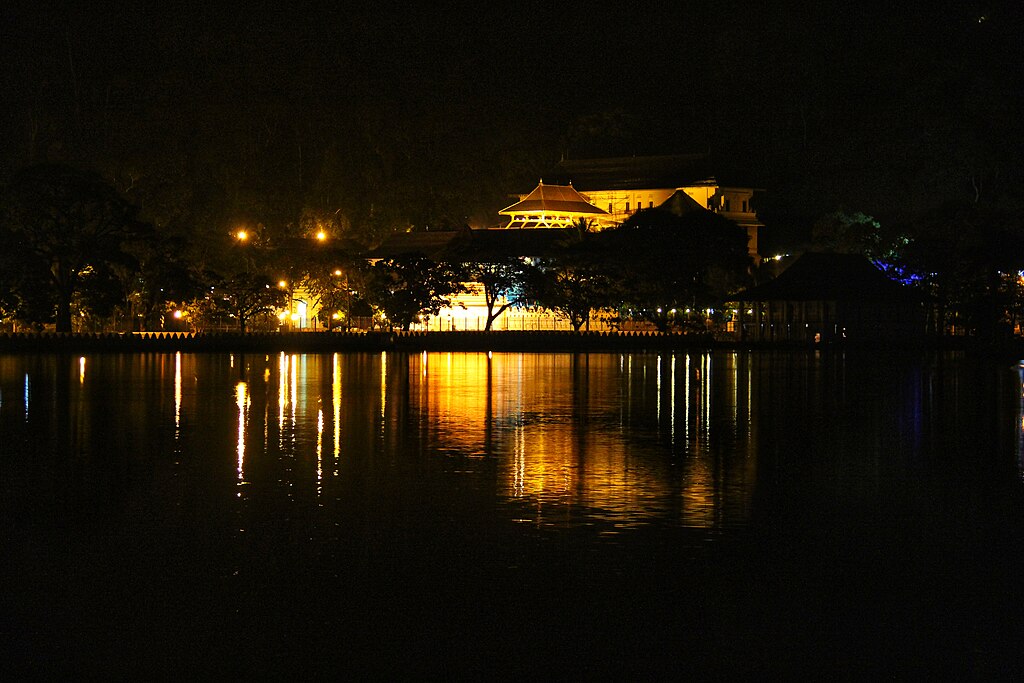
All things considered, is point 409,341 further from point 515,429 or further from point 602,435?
point 602,435

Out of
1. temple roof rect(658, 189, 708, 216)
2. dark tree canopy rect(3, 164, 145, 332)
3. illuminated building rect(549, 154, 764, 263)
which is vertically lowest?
dark tree canopy rect(3, 164, 145, 332)

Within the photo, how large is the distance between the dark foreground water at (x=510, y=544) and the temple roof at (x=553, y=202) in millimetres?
53002

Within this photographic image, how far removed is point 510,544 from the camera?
9875 mm

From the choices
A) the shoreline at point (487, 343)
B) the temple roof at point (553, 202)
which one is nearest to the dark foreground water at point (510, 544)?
the shoreline at point (487, 343)

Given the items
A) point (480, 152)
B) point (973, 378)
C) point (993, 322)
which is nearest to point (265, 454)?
point (973, 378)

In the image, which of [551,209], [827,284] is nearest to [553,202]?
[551,209]

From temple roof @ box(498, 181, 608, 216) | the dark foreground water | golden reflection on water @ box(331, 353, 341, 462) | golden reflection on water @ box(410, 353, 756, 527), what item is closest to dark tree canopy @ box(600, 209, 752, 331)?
temple roof @ box(498, 181, 608, 216)

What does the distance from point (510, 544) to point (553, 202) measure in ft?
211

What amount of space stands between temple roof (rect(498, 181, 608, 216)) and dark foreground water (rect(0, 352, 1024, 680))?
174 ft

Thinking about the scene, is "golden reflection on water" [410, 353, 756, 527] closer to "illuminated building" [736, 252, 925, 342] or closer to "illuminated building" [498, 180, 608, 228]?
"illuminated building" [736, 252, 925, 342]

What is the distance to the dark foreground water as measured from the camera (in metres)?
7.26

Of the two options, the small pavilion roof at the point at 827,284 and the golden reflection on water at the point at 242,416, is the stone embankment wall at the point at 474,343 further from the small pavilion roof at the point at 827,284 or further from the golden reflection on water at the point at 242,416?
the golden reflection on water at the point at 242,416

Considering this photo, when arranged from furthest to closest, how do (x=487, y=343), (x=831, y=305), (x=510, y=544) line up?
(x=831, y=305)
(x=487, y=343)
(x=510, y=544)

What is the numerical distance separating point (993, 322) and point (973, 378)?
73.4 ft
